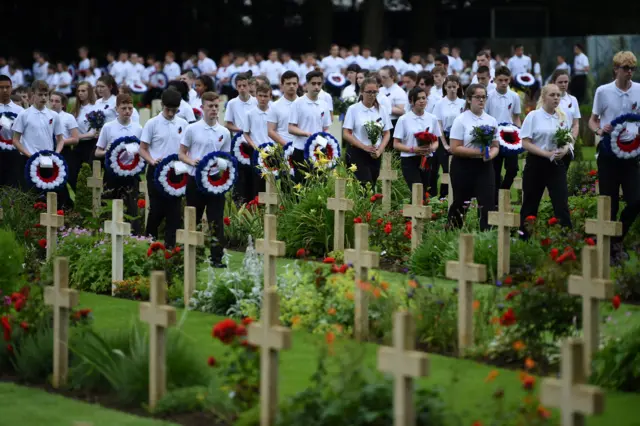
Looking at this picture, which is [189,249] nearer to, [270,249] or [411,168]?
[270,249]

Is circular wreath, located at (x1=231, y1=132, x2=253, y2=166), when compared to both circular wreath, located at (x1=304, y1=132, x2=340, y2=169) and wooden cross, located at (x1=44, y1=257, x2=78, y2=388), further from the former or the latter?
wooden cross, located at (x1=44, y1=257, x2=78, y2=388)

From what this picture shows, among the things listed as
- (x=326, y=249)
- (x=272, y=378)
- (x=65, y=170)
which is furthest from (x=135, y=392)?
(x=65, y=170)

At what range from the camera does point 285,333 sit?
7445 mm

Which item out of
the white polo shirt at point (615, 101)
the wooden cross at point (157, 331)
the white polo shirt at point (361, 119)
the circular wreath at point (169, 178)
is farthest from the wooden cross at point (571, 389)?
the white polo shirt at point (361, 119)

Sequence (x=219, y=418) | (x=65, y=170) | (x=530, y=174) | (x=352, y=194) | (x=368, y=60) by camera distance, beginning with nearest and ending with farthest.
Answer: (x=219, y=418)
(x=530, y=174)
(x=352, y=194)
(x=65, y=170)
(x=368, y=60)

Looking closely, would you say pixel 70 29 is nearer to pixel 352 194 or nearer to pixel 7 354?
pixel 352 194

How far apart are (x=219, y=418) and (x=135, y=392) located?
2.35ft

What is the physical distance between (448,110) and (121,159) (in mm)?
4902

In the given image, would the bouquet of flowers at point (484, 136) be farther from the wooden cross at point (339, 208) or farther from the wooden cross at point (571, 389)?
the wooden cross at point (571, 389)

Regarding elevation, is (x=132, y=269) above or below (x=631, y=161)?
below

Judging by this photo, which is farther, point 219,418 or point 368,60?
point 368,60

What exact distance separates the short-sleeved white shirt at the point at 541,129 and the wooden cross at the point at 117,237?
170 inches

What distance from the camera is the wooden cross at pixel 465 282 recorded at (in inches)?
373

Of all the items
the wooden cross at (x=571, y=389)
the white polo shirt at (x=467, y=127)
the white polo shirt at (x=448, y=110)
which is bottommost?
the wooden cross at (x=571, y=389)
